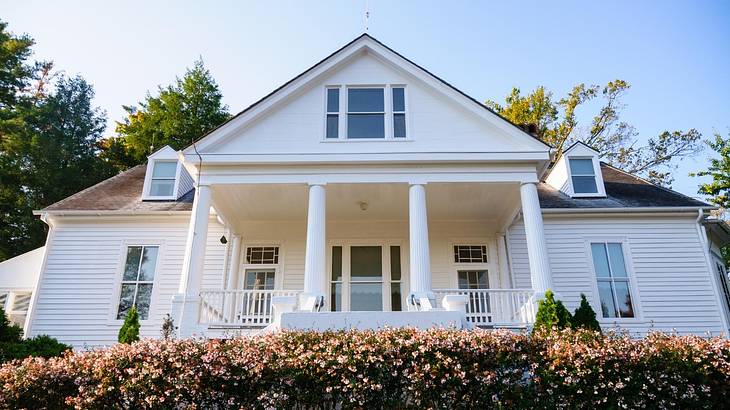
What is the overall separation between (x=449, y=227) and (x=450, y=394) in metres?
7.60

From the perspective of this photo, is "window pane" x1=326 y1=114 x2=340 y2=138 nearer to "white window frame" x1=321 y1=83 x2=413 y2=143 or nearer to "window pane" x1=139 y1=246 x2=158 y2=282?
"white window frame" x1=321 y1=83 x2=413 y2=143

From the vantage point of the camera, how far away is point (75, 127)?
84.0 feet

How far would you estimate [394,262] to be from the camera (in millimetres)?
12961

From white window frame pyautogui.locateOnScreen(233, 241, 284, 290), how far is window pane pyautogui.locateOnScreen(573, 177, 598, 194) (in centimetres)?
840

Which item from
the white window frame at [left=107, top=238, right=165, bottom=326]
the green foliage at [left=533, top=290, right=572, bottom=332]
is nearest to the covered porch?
the white window frame at [left=107, top=238, right=165, bottom=326]

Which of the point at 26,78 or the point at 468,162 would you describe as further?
the point at 26,78

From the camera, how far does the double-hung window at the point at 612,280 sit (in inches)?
473

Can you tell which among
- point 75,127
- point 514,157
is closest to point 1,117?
point 75,127

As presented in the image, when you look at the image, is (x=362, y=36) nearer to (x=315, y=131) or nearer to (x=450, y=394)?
(x=315, y=131)

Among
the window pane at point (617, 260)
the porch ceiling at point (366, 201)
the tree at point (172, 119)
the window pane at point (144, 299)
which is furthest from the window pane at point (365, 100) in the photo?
the tree at point (172, 119)

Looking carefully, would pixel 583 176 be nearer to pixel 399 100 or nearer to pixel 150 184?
pixel 399 100

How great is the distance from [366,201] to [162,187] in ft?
19.5

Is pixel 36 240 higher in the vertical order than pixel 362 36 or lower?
lower

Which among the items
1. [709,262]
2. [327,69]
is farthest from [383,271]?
[709,262]
